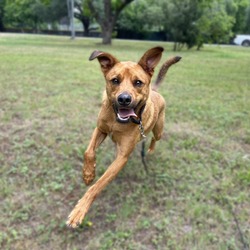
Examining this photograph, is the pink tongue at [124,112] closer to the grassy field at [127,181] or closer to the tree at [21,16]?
the grassy field at [127,181]

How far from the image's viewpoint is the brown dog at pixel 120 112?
9.39 ft

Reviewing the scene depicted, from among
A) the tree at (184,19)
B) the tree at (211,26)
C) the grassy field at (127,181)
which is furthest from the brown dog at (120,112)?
the tree at (211,26)

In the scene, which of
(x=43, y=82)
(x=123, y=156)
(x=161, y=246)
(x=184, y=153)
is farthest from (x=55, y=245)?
(x=43, y=82)

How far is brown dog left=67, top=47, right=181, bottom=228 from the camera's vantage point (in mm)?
2863

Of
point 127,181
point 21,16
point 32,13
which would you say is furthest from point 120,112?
point 21,16

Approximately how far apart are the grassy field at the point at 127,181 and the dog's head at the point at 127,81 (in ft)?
5.18

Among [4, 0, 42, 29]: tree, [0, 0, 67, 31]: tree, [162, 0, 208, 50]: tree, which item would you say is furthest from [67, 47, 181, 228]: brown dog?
[4, 0, 42, 29]: tree

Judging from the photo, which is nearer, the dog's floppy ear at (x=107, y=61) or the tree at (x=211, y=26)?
the dog's floppy ear at (x=107, y=61)

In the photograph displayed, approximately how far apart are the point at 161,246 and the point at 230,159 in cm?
185

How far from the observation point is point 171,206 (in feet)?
14.4

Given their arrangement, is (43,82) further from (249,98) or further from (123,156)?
(123,156)

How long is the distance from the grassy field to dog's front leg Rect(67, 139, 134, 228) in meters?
1.13

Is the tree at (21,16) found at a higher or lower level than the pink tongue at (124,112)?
lower

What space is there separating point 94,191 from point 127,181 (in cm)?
179
